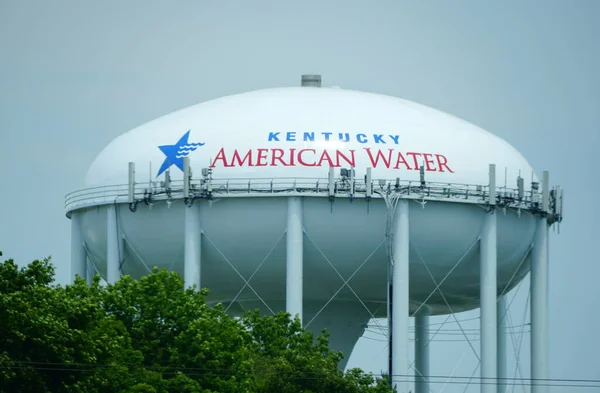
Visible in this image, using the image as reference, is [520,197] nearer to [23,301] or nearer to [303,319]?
[303,319]

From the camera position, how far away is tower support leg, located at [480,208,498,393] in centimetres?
6606

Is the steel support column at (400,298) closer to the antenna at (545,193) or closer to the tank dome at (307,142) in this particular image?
the tank dome at (307,142)

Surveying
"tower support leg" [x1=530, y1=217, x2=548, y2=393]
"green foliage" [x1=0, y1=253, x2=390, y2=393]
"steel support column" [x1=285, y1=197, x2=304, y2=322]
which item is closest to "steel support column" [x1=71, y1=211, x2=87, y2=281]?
"green foliage" [x1=0, y1=253, x2=390, y2=393]

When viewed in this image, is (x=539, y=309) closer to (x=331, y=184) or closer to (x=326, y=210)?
(x=326, y=210)

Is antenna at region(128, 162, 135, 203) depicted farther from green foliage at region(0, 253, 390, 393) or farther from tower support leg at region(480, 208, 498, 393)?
tower support leg at region(480, 208, 498, 393)

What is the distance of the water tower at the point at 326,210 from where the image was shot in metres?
64.8

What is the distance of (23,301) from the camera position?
49.7 metres

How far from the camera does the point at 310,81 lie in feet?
240

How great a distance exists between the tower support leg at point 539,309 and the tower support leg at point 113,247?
14.0m

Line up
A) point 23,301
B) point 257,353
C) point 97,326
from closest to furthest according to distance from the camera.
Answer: point 23,301, point 97,326, point 257,353

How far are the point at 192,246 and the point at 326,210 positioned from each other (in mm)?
4435

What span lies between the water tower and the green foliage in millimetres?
1966

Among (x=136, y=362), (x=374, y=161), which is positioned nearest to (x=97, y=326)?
(x=136, y=362)

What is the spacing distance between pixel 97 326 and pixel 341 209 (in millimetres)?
11997
